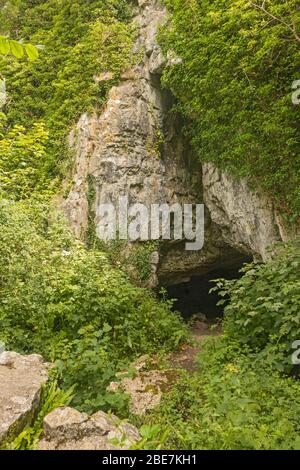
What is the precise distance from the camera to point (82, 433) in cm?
362

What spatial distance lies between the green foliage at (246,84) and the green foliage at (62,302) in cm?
385

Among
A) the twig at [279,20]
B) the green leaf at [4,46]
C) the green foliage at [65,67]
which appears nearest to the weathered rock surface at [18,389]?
the green leaf at [4,46]

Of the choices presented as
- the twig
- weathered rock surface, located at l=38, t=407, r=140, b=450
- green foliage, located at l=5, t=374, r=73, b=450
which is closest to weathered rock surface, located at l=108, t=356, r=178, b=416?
green foliage, located at l=5, t=374, r=73, b=450

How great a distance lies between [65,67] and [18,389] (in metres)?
10.7

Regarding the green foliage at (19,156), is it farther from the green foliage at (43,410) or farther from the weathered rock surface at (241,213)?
the weathered rock surface at (241,213)

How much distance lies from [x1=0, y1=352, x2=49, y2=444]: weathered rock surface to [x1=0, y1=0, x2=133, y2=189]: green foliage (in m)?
7.08

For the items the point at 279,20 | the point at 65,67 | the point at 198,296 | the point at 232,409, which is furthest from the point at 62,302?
the point at 198,296

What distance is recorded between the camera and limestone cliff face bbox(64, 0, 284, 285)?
1049cm

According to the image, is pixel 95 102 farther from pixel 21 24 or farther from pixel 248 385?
pixel 248 385

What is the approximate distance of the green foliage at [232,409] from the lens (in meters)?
3.53

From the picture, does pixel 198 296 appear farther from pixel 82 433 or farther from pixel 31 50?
pixel 31 50

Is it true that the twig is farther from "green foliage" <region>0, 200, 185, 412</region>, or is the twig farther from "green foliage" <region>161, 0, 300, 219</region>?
"green foliage" <region>0, 200, 185, 412</region>
